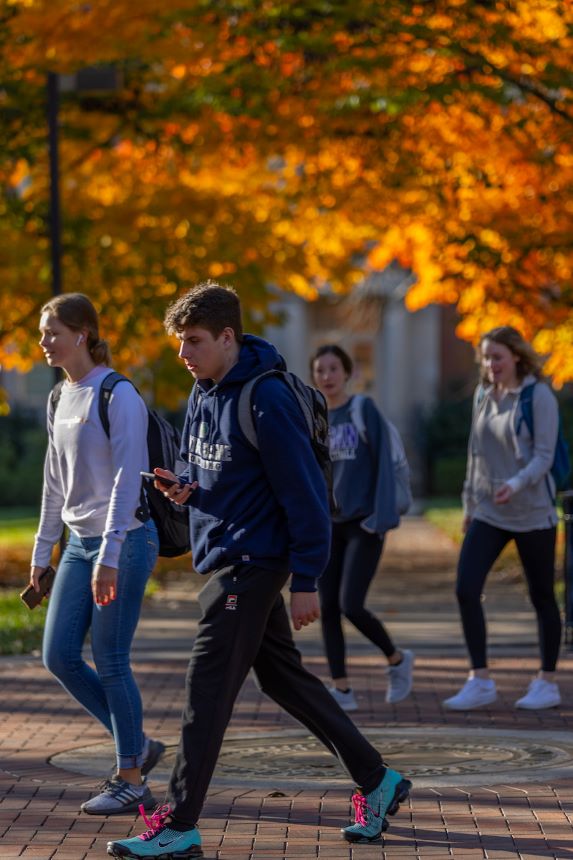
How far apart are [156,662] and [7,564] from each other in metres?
7.46

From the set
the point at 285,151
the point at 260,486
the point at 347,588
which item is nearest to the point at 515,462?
the point at 347,588

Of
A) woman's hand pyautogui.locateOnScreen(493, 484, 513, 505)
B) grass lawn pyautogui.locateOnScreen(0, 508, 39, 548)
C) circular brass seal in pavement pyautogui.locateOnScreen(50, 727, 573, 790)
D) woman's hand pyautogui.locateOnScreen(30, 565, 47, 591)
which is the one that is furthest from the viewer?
grass lawn pyautogui.locateOnScreen(0, 508, 39, 548)

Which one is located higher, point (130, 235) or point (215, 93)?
point (215, 93)

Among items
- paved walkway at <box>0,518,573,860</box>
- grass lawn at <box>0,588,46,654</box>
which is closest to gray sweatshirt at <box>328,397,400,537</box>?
paved walkway at <box>0,518,573,860</box>

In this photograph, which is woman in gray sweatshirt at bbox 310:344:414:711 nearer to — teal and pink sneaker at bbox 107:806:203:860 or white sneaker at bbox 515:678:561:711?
white sneaker at bbox 515:678:561:711

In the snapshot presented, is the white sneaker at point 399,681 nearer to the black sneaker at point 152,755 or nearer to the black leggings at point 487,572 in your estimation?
the black leggings at point 487,572

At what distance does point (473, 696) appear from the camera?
830 centimetres

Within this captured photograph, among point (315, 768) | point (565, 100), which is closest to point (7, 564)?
point (565, 100)

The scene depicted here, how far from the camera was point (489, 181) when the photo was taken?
47.7 feet

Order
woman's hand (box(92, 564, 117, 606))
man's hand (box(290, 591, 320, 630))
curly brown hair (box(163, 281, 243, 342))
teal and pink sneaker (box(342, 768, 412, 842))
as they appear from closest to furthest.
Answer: man's hand (box(290, 591, 320, 630)), curly brown hair (box(163, 281, 243, 342)), teal and pink sneaker (box(342, 768, 412, 842)), woman's hand (box(92, 564, 117, 606))

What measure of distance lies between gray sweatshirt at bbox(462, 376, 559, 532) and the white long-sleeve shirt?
9.00 ft

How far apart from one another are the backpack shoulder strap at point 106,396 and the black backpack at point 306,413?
0.87 metres

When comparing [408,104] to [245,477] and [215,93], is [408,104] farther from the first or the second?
[245,477]

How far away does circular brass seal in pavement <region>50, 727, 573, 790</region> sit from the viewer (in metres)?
6.53
